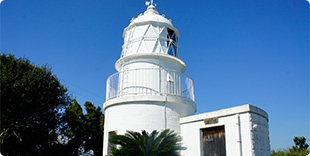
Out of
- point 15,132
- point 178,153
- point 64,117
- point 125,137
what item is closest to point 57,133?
point 64,117

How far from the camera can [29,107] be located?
13.7 metres

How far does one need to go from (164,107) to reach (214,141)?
8.98 ft

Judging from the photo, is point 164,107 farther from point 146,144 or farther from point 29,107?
point 29,107

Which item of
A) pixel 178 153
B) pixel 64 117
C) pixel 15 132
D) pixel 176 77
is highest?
pixel 176 77

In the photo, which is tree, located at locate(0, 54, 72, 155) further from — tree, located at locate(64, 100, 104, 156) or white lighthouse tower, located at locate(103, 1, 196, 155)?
white lighthouse tower, located at locate(103, 1, 196, 155)

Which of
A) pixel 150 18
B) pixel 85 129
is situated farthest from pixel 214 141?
pixel 85 129

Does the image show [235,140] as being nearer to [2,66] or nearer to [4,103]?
[4,103]

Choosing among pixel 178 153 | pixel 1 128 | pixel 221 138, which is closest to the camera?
pixel 221 138

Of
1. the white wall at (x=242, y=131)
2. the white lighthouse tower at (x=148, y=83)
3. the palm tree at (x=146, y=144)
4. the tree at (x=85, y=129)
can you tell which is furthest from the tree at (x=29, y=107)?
the white wall at (x=242, y=131)

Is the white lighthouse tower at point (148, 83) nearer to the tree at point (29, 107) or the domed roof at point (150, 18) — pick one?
the domed roof at point (150, 18)

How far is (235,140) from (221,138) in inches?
27.4

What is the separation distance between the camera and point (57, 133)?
1639cm

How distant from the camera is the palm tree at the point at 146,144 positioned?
959 centimetres

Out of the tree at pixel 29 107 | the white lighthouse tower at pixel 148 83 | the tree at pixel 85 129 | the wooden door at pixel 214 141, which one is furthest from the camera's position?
the tree at pixel 85 129
